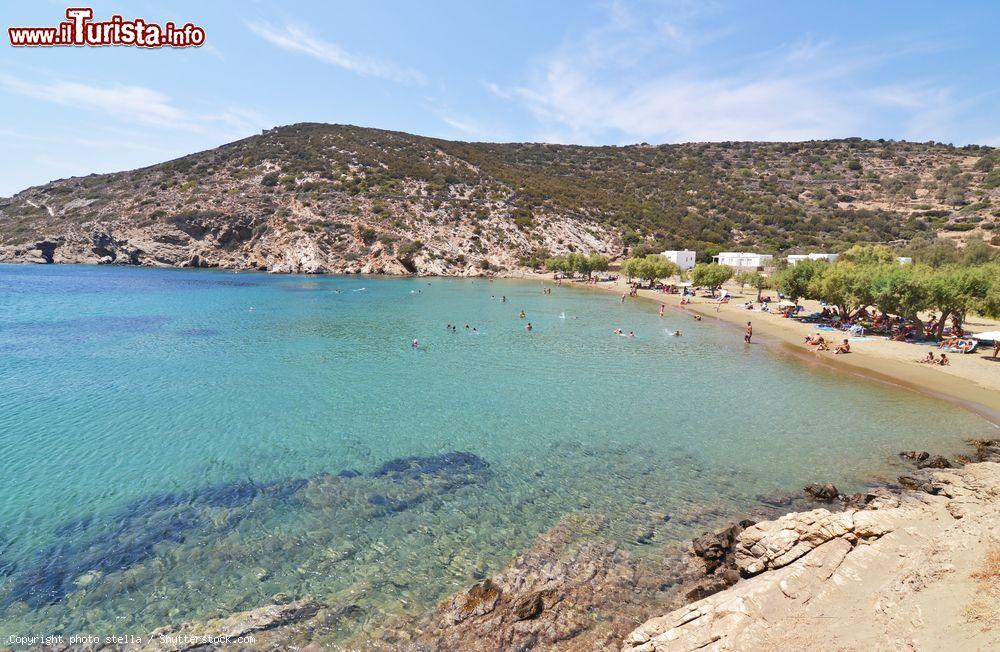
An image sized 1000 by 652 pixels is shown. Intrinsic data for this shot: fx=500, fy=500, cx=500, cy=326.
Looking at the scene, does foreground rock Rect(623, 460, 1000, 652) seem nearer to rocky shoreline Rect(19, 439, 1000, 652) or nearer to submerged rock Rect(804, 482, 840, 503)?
rocky shoreline Rect(19, 439, 1000, 652)

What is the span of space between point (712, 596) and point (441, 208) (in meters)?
105

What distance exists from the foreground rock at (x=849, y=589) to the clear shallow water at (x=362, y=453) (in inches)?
123

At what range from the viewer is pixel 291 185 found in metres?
109

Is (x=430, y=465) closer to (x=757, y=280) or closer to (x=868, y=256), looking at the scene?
(x=757, y=280)

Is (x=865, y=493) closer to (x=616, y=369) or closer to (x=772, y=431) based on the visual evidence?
(x=772, y=431)

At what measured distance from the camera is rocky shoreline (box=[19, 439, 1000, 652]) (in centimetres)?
721

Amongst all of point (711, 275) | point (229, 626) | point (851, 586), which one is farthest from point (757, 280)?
point (229, 626)

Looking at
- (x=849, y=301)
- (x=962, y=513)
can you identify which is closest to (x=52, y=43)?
(x=962, y=513)

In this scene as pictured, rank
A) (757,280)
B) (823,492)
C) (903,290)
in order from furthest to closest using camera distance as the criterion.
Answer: (757,280) < (903,290) < (823,492)

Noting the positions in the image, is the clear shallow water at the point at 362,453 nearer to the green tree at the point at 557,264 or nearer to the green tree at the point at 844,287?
the green tree at the point at 844,287

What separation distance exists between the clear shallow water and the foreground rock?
3.13m

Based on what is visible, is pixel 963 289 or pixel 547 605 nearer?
pixel 547 605

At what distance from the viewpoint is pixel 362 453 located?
16.6 meters

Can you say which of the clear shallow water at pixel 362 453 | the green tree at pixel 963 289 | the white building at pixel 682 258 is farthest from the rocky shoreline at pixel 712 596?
the white building at pixel 682 258
